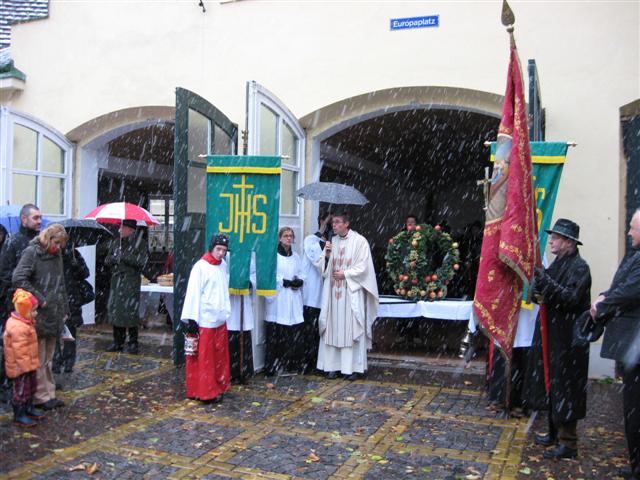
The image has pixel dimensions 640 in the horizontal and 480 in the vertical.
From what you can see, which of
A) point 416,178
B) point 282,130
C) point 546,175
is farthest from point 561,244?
point 416,178

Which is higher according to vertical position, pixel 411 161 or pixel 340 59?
pixel 340 59

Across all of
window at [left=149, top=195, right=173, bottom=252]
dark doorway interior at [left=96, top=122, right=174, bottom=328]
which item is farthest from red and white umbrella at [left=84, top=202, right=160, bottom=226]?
window at [left=149, top=195, right=173, bottom=252]

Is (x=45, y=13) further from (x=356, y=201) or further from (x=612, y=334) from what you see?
(x=612, y=334)

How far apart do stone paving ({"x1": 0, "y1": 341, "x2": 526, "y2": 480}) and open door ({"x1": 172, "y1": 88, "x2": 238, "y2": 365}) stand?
109 centimetres

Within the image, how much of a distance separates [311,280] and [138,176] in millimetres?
7828

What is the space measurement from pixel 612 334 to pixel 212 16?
7190 millimetres

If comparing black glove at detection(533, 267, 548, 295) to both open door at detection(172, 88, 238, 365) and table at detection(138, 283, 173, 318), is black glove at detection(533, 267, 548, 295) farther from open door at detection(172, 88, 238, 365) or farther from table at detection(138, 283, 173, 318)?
table at detection(138, 283, 173, 318)

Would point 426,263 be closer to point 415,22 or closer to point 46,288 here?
point 415,22

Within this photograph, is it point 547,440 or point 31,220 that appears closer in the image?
point 547,440

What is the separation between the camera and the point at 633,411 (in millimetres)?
4328

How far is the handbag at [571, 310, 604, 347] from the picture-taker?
4.48 meters

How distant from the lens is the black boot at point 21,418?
5.36m

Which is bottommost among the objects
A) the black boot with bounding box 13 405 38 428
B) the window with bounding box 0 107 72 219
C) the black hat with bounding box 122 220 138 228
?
the black boot with bounding box 13 405 38 428

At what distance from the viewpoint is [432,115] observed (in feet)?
36.2
